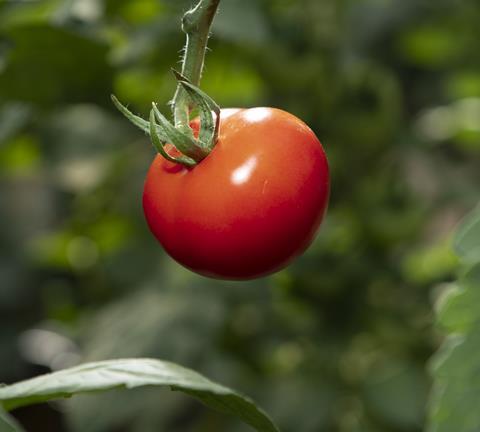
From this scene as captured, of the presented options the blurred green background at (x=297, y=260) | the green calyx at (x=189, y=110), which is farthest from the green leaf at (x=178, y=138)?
the blurred green background at (x=297, y=260)

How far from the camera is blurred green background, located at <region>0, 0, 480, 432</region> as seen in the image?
1.19 m

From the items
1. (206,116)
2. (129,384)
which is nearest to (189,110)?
(206,116)

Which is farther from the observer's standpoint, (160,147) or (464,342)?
(464,342)

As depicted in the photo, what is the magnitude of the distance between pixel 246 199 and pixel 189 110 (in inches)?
3.0

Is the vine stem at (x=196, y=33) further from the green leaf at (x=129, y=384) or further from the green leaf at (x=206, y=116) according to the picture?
the green leaf at (x=129, y=384)

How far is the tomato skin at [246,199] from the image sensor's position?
0.59m

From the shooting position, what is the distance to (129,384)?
2.05 ft

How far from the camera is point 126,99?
1536 millimetres

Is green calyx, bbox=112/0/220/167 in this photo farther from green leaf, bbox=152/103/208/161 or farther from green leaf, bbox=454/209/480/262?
green leaf, bbox=454/209/480/262

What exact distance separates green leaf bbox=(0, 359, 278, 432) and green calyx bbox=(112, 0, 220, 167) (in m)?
0.14

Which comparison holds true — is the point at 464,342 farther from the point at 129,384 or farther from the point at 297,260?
the point at 297,260

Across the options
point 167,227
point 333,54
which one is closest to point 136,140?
point 333,54

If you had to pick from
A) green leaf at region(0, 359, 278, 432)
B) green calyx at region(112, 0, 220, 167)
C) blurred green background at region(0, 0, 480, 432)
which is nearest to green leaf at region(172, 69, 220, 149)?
green calyx at region(112, 0, 220, 167)

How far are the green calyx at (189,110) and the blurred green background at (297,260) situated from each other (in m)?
0.49
